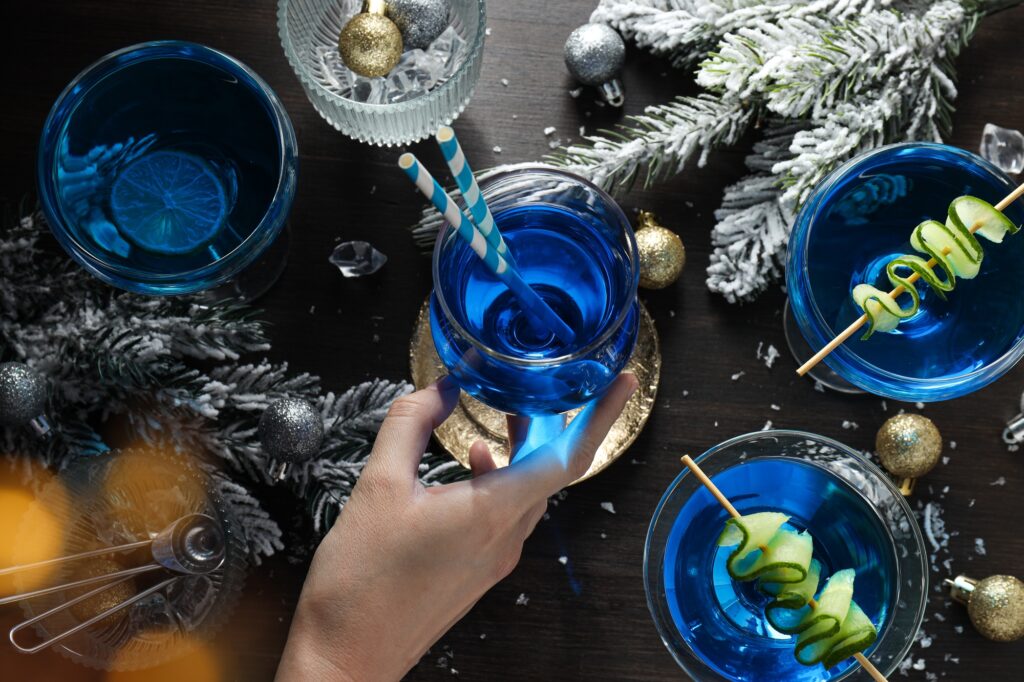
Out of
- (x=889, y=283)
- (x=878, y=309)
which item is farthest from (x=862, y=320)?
(x=889, y=283)

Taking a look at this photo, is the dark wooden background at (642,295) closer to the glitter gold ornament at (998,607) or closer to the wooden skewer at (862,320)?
the glitter gold ornament at (998,607)

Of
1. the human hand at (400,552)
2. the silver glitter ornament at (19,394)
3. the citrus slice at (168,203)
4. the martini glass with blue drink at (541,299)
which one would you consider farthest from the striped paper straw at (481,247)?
the silver glitter ornament at (19,394)

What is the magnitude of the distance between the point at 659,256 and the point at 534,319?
22cm

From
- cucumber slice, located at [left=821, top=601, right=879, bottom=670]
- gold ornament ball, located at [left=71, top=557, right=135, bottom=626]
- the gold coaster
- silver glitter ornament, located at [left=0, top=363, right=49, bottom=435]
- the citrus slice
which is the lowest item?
gold ornament ball, located at [left=71, top=557, right=135, bottom=626]

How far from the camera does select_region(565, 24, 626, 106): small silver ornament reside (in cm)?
105

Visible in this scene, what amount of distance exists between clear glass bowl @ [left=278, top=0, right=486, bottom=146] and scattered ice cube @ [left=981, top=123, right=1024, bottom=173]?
57cm

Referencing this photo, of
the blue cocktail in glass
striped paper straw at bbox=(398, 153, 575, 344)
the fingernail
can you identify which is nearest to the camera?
striped paper straw at bbox=(398, 153, 575, 344)

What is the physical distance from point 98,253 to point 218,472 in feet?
0.85

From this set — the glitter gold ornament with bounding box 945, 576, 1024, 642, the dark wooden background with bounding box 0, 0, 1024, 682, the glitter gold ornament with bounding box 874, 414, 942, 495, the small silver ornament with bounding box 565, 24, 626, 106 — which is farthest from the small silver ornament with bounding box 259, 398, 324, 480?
the glitter gold ornament with bounding box 945, 576, 1024, 642

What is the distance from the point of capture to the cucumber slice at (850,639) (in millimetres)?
901

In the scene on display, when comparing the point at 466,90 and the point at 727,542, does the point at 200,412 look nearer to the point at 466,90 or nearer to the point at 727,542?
the point at 466,90

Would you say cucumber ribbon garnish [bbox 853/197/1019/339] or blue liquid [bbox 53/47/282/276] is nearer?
cucumber ribbon garnish [bbox 853/197/1019/339]

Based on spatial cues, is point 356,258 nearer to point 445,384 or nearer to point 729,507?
point 445,384

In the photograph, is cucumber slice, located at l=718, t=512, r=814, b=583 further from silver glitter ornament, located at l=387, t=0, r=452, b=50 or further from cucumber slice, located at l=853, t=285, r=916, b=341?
silver glitter ornament, located at l=387, t=0, r=452, b=50
